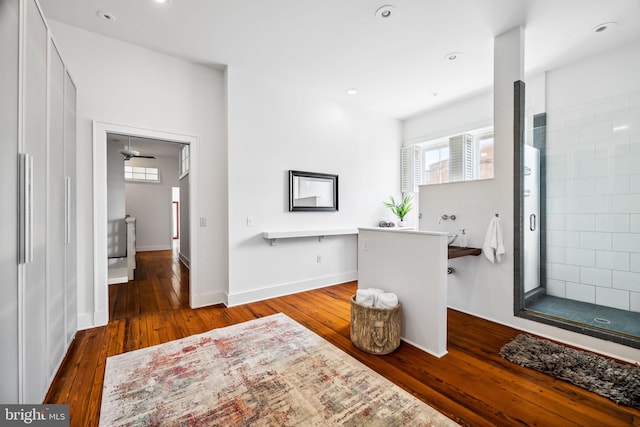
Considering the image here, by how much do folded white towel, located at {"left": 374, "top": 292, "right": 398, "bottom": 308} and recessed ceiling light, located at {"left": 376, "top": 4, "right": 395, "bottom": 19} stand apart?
2560 mm

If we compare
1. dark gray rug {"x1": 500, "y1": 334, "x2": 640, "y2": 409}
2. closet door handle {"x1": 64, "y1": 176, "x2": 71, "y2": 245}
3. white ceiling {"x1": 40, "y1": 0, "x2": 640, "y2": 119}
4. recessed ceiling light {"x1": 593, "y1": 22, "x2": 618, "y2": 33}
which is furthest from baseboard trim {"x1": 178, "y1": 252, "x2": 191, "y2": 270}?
recessed ceiling light {"x1": 593, "y1": 22, "x2": 618, "y2": 33}

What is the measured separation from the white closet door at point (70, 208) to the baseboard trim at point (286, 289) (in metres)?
1.45

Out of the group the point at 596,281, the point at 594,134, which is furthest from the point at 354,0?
the point at 596,281

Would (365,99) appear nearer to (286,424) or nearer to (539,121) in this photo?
(539,121)

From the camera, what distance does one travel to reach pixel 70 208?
7.65 feet

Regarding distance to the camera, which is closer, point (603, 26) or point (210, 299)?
point (603, 26)

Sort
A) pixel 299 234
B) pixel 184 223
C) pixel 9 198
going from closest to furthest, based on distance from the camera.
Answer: pixel 9 198
pixel 299 234
pixel 184 223

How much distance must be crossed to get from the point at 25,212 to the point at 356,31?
296 centimetres

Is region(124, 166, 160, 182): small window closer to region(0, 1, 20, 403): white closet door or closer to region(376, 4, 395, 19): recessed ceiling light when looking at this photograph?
region(0, 1, 20, 403): white closet door

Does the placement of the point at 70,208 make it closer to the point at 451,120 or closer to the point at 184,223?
the point at 184,223

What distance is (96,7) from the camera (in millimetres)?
2385

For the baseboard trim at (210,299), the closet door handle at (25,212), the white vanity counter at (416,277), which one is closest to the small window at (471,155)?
the white vanity counter at (416,277)

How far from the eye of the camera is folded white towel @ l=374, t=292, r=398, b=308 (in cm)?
231

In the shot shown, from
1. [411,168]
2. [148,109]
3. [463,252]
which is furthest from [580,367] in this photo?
[148,109]
